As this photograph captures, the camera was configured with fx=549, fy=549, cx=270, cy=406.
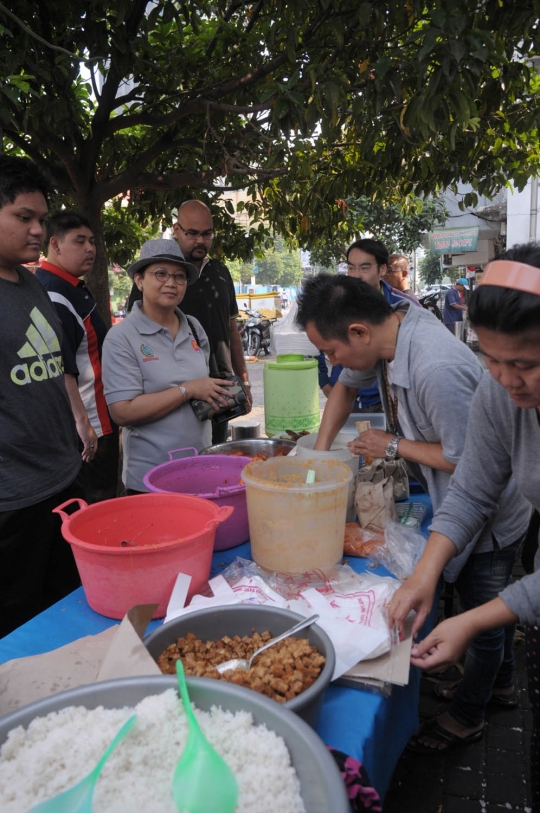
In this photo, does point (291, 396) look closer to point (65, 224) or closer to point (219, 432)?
point (219, 432)

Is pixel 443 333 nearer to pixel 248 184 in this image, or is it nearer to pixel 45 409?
pixel 45 409

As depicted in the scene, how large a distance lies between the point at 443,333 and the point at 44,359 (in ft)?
4.91

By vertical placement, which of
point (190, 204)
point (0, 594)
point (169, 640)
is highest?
Result: point (190, 204)

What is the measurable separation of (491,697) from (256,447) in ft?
5.15

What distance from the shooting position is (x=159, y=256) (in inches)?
92.3

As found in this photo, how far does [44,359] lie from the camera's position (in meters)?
2.14

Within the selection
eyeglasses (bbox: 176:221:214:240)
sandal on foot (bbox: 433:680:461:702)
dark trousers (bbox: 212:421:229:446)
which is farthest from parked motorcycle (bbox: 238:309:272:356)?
sandal on foot (bbox: 433:680:461:702)

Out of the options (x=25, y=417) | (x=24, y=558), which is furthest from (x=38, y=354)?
(x=24, y=558)

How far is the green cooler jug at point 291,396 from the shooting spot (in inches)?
130

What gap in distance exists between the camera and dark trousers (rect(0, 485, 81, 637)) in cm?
200

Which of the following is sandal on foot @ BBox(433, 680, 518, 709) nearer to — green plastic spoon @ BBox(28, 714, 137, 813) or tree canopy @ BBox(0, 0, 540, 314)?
green plastic spoon @ BBox(28, 714, 137, 813)

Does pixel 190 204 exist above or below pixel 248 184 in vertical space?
below

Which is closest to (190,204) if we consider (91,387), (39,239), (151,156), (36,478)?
(151,156)

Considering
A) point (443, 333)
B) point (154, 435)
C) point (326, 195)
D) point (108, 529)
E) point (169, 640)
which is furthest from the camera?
point (326, 195)
